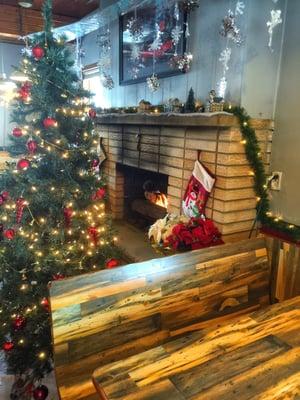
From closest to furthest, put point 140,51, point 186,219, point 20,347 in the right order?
point 20,347, point 186,219, point 140,51

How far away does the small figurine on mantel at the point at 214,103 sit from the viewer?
78.9 inches

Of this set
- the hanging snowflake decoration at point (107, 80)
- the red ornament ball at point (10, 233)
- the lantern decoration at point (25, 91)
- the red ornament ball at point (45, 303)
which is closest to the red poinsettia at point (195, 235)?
the red ornament ball at point (45, 303)

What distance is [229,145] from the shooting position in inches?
77.7

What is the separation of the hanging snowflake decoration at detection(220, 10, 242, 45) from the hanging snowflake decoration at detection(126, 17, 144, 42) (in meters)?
1.01

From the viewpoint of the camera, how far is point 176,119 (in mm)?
2246

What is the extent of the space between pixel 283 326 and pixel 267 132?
139 centimetres

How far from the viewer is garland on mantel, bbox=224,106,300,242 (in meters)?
1.96

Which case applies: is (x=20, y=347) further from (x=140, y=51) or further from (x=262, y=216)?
(x=140, y=51)

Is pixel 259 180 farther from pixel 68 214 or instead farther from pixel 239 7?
pixel 68 214

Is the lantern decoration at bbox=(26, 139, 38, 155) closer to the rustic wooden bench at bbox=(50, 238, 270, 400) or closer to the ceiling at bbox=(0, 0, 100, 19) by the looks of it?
the rustic wooden bench at bbox=(50, 238, 270, 400)

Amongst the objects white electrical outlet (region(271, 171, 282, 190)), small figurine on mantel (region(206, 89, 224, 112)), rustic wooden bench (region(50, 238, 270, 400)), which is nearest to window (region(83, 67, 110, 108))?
small figurine on mantel (region(206, 89, 224, 112))

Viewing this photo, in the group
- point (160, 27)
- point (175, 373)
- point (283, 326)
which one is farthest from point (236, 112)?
point (175, 373)

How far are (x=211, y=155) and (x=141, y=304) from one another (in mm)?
1165

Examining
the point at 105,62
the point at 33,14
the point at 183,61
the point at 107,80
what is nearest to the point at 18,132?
the point at 183,61
